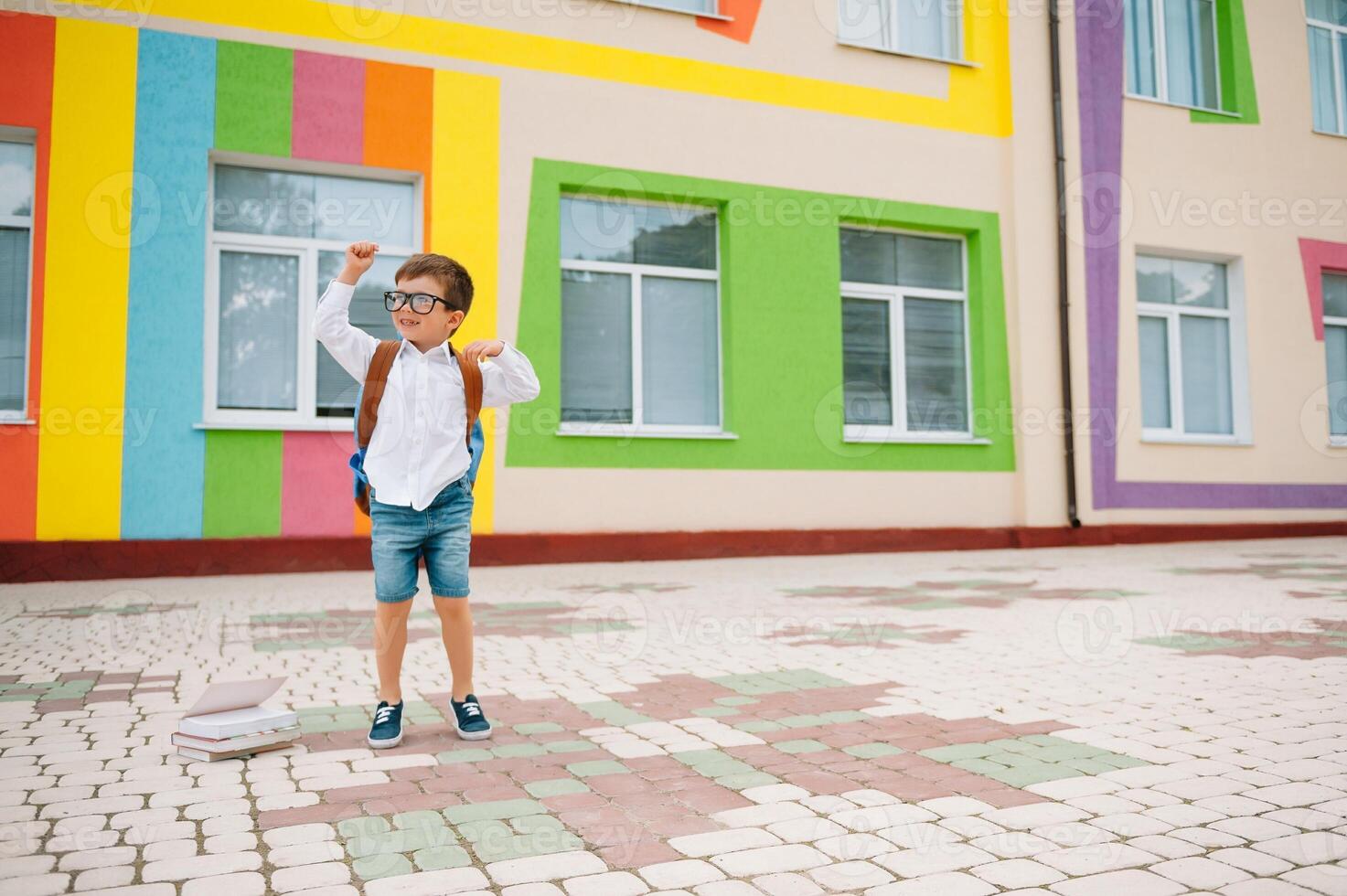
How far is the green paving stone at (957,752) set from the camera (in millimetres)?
3074

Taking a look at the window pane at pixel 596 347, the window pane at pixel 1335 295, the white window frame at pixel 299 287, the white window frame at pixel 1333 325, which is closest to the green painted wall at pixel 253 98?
the white window frame at pixel 299 287

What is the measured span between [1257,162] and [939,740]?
510 inches

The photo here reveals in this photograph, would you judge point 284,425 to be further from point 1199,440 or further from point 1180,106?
point 1180,106

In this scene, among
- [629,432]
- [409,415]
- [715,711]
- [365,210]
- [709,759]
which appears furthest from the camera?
[629,432]

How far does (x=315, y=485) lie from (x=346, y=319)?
5868 millimetres

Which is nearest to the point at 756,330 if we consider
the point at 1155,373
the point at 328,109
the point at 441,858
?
the point at 328,109

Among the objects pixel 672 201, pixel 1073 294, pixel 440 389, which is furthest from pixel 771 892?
pixel 1073 294

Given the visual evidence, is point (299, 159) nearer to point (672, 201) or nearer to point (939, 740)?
point (672, 201)

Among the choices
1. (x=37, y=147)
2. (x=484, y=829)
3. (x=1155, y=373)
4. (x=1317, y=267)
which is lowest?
(x=484, y=829)

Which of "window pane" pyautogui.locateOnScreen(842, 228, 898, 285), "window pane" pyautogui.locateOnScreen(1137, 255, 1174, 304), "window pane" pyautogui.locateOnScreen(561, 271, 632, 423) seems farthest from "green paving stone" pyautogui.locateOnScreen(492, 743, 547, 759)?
"window pane" pyautogui.locateOnScreen(1137, 255, 1174, 304)

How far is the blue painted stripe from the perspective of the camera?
829 centimetres

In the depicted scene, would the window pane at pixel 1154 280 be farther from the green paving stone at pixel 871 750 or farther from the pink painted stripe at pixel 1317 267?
the green paving stone at pixel 871 750

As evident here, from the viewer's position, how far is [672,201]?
410 inches

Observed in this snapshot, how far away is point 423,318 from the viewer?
3326mm
